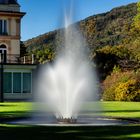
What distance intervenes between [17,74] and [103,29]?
62609mm

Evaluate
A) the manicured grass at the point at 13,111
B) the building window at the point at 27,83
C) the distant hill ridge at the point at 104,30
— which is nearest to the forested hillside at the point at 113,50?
the distant hill ridge at the point at 104,30

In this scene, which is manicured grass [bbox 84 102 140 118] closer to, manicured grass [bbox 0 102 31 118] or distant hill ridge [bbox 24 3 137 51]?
manicured grass [bbox 0 102 31 118]

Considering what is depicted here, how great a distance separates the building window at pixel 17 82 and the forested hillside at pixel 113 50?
13.0ft

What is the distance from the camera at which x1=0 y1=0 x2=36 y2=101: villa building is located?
167 feet

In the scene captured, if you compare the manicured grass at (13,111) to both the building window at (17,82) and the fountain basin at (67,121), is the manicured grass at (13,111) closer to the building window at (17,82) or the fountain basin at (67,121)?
the fountain basin at (67,121)

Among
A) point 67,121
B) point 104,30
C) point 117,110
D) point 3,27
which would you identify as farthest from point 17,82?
point 104,30

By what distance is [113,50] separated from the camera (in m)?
76.6

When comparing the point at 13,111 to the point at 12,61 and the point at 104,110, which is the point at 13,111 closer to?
the point at 104,110

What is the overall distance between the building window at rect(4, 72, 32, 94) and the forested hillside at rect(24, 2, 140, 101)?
3.97 meters

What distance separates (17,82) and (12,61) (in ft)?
10.7

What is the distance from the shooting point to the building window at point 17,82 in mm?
51250
